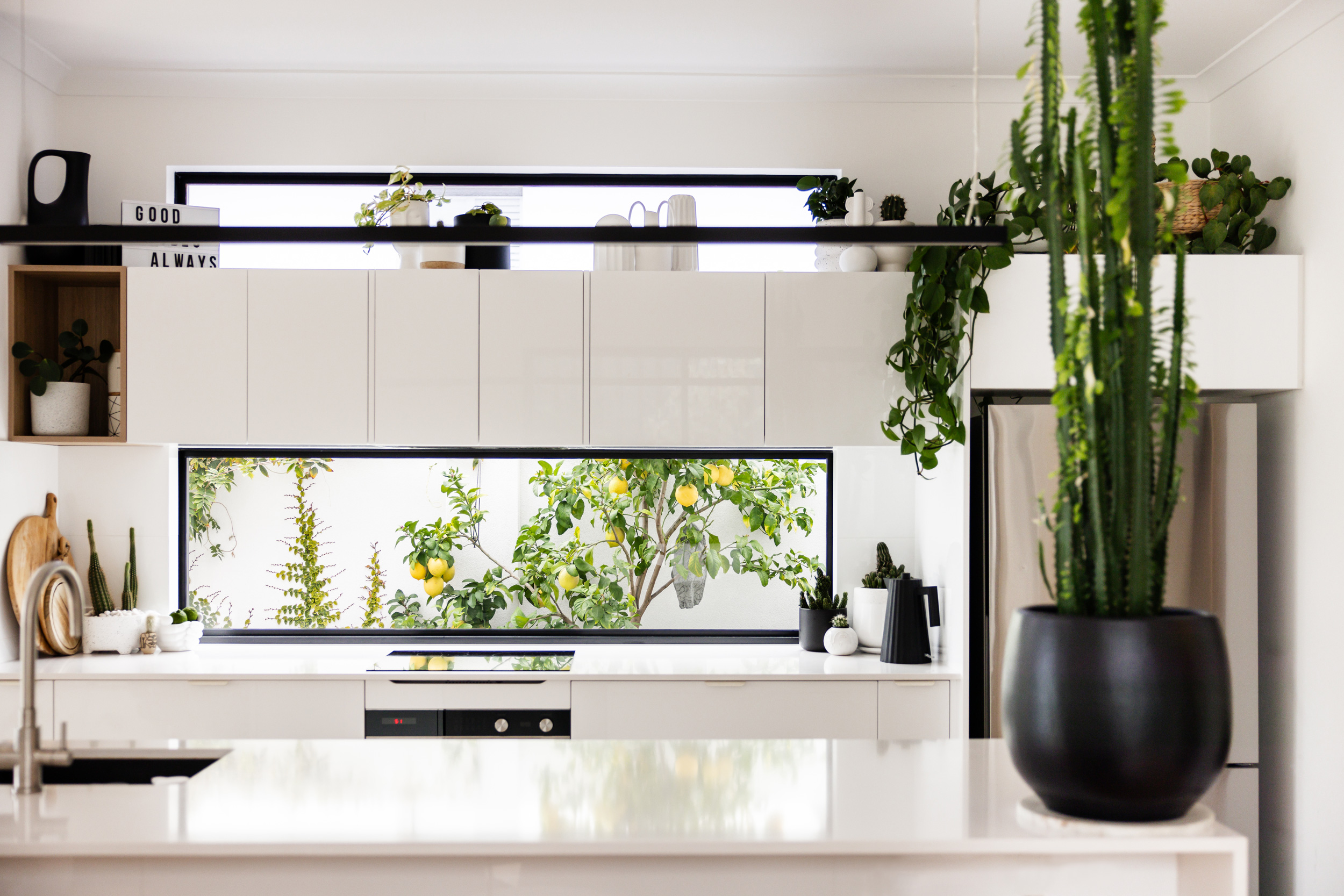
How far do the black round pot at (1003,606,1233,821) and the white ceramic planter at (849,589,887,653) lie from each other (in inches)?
72.8

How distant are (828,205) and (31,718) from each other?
2.50 meters

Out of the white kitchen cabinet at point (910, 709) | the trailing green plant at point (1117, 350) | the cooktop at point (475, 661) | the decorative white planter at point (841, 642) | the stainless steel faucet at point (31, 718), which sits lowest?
the white kitchen cabinet at point (910, 709)

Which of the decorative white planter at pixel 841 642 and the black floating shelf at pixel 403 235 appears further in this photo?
the decorative white planter at pixel 841 642

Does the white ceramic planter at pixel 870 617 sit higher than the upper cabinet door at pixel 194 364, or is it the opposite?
the upper cabinet door at pixel 194 364

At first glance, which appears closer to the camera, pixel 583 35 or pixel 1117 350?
pixel 1117 350

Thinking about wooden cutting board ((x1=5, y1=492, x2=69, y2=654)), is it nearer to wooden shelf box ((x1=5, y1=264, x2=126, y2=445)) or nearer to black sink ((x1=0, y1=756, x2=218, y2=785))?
wooden shelf box ((x1=5, y1=264, x2=126, y2=445))

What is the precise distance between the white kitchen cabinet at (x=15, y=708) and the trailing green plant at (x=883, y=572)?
2516 mm

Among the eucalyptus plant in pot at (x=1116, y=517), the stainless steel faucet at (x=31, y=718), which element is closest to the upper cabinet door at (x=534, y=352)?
the stainless steel faucet at (x=31, y=718)

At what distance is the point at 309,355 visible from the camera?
3.03 metres

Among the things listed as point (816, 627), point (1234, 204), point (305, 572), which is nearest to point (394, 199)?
point (305, 572)

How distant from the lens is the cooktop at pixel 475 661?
294cm

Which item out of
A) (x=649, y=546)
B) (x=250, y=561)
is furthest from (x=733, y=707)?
(x=250, y=561)

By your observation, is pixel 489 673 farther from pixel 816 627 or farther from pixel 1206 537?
pixel 1206 537

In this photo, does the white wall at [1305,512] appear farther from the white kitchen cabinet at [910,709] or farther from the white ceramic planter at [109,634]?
the white ceramic planter at [109,634]
